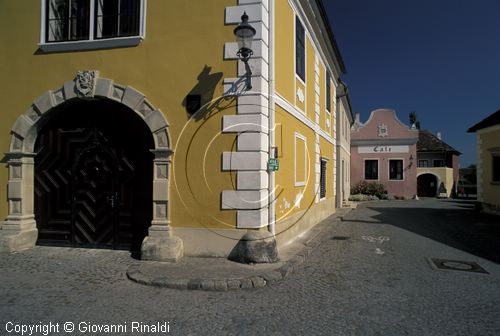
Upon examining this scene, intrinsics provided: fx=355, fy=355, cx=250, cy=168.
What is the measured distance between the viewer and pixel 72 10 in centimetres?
752

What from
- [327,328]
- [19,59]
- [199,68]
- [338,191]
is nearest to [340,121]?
[338,191]

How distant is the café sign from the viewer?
30.1m

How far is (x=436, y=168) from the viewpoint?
35500 mm

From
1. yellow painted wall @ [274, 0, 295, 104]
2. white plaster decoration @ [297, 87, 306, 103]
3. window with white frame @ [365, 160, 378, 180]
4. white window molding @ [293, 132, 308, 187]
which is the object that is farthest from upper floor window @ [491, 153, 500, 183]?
window with white frame @ [365, 160, 378, 180]

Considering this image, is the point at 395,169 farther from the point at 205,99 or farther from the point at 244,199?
the point at 205,99

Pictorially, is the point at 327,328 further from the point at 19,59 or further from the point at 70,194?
the point at 19,59

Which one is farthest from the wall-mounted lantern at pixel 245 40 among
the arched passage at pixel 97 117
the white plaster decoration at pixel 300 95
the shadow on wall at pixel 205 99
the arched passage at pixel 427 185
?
the arched passage at pixel 427 185

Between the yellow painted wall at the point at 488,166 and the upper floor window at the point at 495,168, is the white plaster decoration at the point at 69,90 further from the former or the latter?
the upper floor window at the point at 495,168

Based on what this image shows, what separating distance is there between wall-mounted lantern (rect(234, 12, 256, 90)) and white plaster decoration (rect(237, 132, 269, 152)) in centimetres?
85

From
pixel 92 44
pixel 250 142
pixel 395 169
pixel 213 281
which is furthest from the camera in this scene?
pixel 395 169

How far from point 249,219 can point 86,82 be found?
Answer: 4180mm

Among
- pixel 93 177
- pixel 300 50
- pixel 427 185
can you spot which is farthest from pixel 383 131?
pixel 93 177

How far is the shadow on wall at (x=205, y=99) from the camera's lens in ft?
21.0

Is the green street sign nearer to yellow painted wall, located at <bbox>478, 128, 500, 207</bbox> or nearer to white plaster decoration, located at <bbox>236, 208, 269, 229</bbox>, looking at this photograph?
white plaster decoration, located at <bbox>236, 208, 269, 229</bbox>
